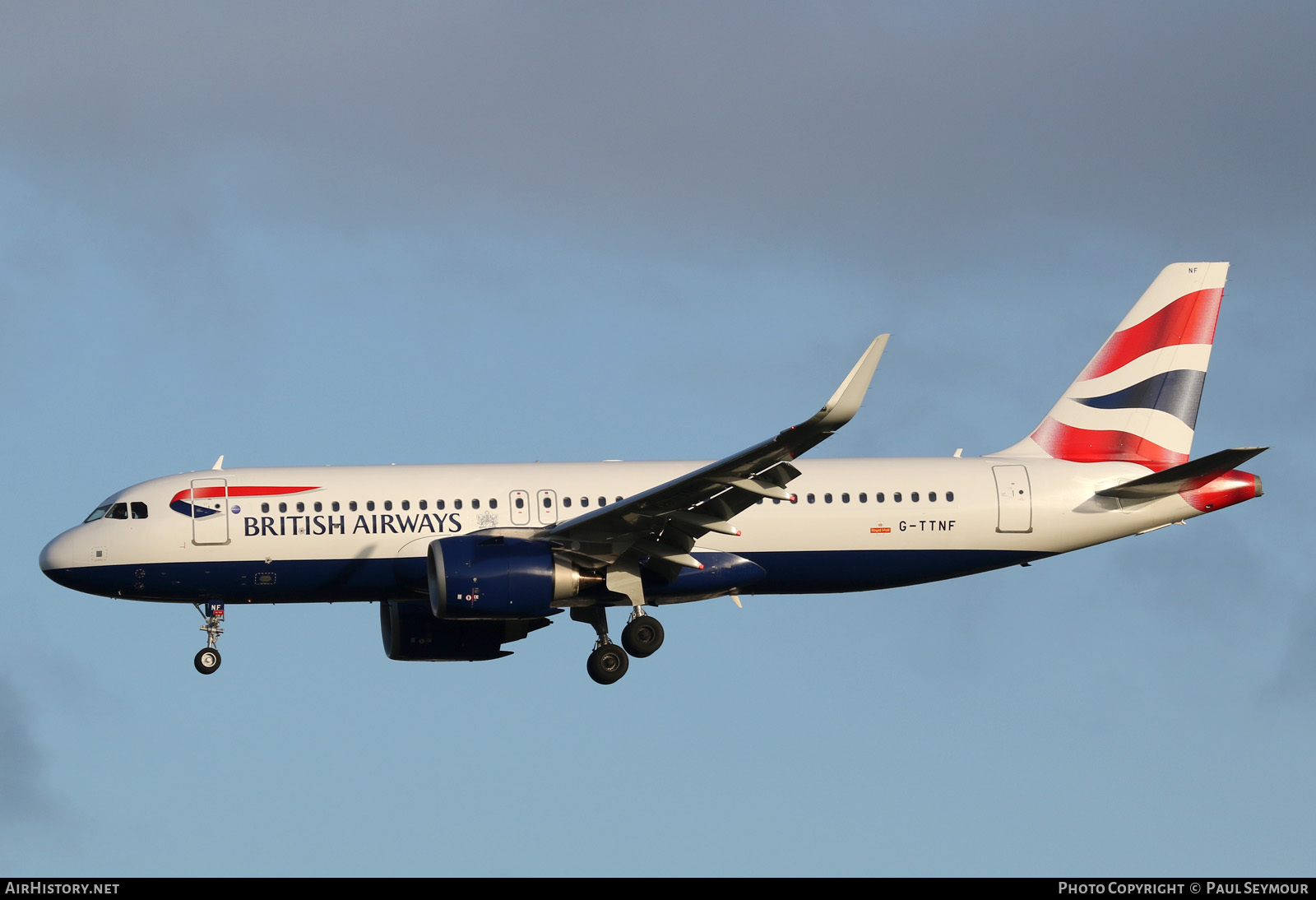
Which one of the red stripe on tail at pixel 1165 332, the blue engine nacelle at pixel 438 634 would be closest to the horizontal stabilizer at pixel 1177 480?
the red stripe on tail at pixel 1165 332

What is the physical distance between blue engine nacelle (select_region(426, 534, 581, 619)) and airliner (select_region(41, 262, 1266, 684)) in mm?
37

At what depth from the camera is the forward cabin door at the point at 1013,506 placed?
39094 mm

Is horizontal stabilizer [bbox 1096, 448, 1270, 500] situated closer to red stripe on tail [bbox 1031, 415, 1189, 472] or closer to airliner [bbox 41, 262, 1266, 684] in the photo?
airliner [bbox 41, 262, 1266, 684]

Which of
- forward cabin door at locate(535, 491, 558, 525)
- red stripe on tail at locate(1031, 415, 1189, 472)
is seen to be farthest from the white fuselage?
red stripe on tail at locate(1031, 415, 1189, 472)

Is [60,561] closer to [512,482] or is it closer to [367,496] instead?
[367,496]

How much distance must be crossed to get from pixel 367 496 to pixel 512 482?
10.4 feet

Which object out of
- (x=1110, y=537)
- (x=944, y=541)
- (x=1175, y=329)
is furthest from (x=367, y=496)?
(x=1175, y=329)

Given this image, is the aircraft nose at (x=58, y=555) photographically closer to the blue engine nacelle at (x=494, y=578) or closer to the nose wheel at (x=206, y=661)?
the nose wheel at (x=206, y=661)

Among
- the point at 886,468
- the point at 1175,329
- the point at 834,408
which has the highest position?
the point at 1175,329

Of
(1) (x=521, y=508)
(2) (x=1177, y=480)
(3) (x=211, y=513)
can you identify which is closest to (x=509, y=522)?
(1) (x=521, y=508)

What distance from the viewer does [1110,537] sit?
130ft

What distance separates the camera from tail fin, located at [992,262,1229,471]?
1630 inches

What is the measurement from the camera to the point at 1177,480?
3838 centimetres

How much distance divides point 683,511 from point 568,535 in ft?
7.83
